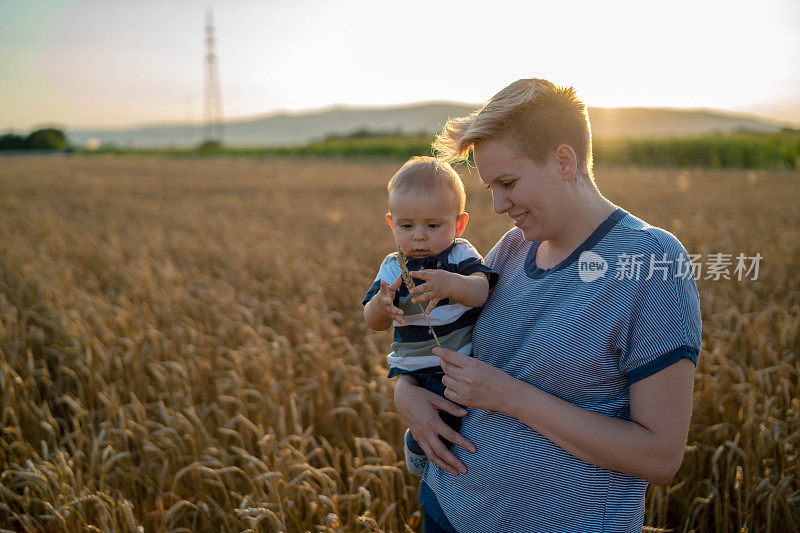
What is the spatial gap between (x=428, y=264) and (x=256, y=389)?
1980mm

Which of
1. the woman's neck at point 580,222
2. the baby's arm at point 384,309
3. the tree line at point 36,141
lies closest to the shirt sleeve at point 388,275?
the baby's arm at point 384,309

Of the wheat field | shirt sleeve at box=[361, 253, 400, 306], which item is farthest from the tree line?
shirt sleeve at box=[361, 253, 400, 306]

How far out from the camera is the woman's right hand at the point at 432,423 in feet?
5.48

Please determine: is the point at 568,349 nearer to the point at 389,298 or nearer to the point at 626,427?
the point at 626,427

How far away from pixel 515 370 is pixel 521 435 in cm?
17

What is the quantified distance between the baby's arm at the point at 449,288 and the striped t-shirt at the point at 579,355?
83 millimetres

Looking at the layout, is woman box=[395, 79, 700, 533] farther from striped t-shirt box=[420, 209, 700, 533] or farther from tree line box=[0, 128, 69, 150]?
tree line box=[0, 128, 69, 150]

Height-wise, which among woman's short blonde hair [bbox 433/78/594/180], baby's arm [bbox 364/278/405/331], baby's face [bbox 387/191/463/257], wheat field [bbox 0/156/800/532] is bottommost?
wheat field [bbox 0/156/800/532]

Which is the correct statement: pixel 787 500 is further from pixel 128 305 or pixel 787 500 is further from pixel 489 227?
pixel 489 227

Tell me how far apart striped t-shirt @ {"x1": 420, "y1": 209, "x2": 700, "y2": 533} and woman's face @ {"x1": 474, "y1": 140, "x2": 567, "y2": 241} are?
0.11 meters

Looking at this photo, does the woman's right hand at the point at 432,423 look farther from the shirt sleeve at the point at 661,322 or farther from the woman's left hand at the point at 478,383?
the shirt sleeve at the point at 661,322

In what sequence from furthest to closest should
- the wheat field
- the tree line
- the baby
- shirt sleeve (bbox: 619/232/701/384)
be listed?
the tree line, the wheat field, the baby, shirt sleeve (bbox: 619/232/701/384)

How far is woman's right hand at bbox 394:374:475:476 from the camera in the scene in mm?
1670

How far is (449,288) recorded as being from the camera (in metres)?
1.62
